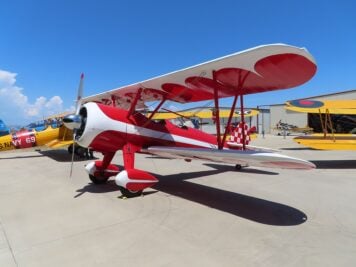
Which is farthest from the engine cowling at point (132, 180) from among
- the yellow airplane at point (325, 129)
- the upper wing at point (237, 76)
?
the yellow airplane at point (325, 129)

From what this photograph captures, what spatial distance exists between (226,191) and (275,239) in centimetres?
287

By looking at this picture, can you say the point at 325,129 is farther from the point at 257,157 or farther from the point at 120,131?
the point at 120,131

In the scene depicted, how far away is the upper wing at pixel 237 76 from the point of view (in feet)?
15.0

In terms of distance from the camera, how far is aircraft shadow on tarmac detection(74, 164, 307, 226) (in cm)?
481

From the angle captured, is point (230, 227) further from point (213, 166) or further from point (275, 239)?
point (213, 166)

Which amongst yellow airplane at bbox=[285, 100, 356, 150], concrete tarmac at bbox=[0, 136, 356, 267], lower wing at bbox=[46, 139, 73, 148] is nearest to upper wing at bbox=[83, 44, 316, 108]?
concrete tarmac at bbox=[0, 136, 356, 267]

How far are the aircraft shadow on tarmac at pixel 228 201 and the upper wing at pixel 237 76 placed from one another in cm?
227

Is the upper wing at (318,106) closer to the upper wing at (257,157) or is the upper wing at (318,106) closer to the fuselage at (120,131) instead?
the fuselage at (120,131)

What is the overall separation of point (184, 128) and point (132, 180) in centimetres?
267

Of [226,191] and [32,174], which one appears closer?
[226,191]

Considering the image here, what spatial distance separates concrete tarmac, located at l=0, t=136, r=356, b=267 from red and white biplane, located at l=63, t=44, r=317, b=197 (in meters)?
0.84

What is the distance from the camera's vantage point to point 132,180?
6.04 meters

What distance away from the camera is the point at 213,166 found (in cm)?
1061

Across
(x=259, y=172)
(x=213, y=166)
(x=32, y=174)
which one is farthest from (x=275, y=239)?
(x=32, y=174)
